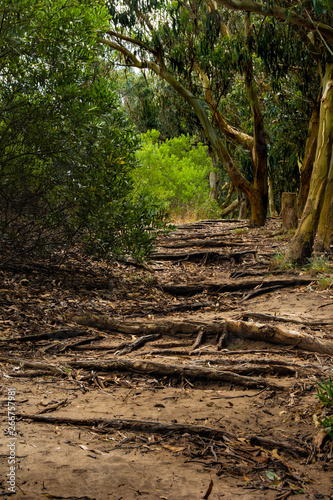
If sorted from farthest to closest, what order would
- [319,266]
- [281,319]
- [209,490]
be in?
[319,266] → [281,319] → [209,490]

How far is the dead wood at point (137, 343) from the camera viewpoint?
16.5ft

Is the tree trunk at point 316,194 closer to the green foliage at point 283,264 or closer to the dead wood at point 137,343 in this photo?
the green foliage at point 283,264

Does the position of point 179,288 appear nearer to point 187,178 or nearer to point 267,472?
point 267,472

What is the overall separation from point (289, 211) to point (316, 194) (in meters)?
3.59

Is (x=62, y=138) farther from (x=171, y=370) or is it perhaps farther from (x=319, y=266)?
(x=319, y=266)

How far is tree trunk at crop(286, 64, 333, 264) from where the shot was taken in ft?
27.4

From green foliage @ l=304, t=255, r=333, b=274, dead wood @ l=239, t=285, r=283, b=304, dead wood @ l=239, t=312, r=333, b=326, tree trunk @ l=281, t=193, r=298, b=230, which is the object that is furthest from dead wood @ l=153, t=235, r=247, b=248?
dead wood @ l=239, t=312, r=333, b=326

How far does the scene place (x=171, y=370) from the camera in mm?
4230

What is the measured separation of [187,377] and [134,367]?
0.52 metres

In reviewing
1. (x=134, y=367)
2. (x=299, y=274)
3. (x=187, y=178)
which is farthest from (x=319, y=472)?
(x=187, y=178)

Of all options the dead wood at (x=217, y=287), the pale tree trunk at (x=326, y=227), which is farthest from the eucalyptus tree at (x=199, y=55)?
the dead wood at (x=217, y=287)

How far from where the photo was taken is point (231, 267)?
9867 mm

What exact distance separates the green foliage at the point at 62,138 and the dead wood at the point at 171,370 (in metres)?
2.46

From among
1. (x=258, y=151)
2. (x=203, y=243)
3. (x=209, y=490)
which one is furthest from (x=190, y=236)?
(x=209, y=490)
